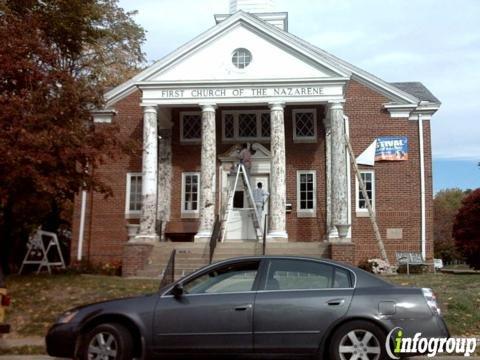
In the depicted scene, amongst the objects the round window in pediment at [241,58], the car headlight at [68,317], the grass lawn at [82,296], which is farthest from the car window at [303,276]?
the round window in pediment at [241,58]

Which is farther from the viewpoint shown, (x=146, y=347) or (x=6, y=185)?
(x=6, y=185)

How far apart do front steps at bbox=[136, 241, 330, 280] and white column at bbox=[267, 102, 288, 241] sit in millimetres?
595

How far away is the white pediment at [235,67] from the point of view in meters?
19.3

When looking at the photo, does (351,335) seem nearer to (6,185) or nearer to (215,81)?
(6,185)

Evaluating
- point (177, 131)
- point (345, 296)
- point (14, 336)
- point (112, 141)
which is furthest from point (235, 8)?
point (345, 296)

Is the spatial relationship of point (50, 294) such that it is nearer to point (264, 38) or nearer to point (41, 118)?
point (41, 118)

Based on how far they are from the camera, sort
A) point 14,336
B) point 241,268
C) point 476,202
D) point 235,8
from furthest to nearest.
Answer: point 476,202, point 235,8, point 14,336, point 241,268

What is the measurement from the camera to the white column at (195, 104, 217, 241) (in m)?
18.7

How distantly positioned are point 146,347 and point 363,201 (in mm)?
15622

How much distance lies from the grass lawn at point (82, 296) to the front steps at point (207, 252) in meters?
2.12

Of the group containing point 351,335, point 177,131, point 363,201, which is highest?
point 177,131

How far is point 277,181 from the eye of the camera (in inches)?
742

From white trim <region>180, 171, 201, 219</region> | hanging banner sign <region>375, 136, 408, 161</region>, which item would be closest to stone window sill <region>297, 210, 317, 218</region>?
hanging banner sign <region>375, 136, 408, 161</region>

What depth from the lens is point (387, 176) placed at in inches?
848
